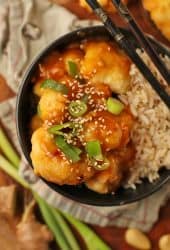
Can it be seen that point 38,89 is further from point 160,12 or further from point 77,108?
point 160,12

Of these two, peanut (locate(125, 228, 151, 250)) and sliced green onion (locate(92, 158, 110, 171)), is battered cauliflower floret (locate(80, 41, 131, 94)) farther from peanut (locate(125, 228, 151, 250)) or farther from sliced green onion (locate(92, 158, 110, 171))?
peanut (locate(125, 228, 151, 250))

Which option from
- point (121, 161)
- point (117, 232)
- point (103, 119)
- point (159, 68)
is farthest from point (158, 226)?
point (159, 68)

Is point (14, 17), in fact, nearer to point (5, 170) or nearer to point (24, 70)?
point (24, 70)

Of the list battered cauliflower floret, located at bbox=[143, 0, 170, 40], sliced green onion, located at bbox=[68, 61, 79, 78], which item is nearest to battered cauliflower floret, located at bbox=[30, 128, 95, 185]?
sliced green onion, located at bbox=[68, 61, 79, 78]

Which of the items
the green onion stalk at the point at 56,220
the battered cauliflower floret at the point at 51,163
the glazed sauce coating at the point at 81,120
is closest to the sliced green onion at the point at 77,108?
the glazed sauce coating at the point at 81,120

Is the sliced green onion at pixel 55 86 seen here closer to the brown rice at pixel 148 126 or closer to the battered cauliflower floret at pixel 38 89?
the battered cauliflower floret at pixel 38 89

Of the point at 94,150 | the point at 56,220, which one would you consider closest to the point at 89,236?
the point at 56,220
